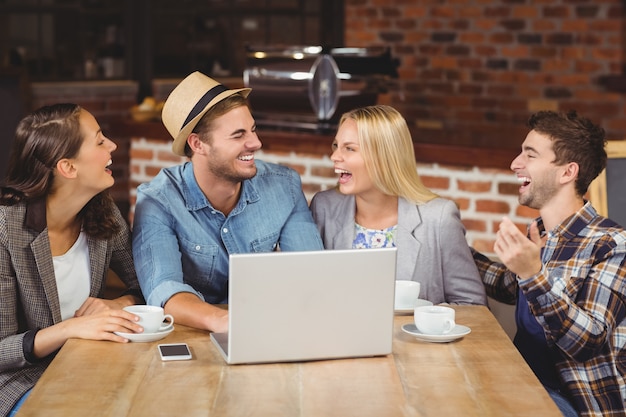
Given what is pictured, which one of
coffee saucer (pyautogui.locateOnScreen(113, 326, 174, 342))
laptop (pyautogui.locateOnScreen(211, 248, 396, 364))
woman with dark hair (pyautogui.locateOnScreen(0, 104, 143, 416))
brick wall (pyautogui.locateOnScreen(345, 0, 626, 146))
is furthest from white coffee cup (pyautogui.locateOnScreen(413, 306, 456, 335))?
brick wall (pyautogui.locateOnScreen(345, 0, 626, 146))

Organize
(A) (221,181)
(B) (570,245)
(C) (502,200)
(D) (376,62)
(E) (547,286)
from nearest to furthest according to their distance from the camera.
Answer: (E) (547,286) → (B) (570,245) → (A) (221,181) → (C) (502,200) → (D) (376,62)

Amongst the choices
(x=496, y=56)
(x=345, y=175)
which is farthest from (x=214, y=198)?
(x=496, y=56)

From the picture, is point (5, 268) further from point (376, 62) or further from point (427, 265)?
point (376, 62)

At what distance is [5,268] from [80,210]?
0.28m

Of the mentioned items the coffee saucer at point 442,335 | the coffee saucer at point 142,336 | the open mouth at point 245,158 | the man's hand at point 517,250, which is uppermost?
the open mouth at point 245,158

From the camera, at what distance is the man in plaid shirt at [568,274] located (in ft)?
7.89

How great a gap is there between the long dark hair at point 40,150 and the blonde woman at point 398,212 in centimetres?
79

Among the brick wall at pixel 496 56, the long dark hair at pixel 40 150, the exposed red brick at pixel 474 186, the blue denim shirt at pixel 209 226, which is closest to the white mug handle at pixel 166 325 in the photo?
the blue denim shirt at pixel 209 226

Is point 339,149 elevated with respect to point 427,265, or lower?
elevated

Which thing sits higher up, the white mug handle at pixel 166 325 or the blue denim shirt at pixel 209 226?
the blue denim shirt at pixel 209 226

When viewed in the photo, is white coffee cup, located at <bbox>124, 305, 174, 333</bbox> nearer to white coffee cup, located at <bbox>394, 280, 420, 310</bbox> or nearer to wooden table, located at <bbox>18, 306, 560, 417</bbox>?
wooden table, located at <bbox>18, 306, 560, 417</bbox>

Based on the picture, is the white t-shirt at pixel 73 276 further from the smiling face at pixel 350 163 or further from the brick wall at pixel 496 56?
the brick wall at pixel 496 56

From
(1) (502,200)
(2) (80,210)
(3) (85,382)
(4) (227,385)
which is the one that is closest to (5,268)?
(2) (80,210)

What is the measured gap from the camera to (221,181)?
9.39 ft
